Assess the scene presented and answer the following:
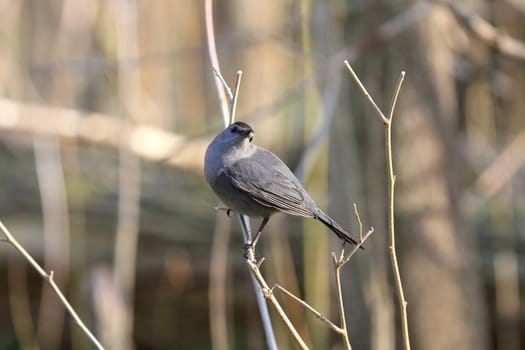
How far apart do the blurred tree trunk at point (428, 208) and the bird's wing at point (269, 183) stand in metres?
1.15

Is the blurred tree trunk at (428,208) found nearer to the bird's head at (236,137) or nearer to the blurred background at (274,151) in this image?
the blurred background at (274,151)

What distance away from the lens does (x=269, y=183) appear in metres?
1.82

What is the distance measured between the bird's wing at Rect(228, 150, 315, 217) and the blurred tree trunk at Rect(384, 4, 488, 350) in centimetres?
115

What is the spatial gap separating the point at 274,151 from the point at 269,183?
2273 mm

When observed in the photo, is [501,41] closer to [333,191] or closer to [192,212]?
[333,191]

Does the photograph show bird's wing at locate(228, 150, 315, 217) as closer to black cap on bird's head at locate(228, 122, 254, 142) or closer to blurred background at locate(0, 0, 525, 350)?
black cap on bird's head at locate(228, 122, 254, 142)

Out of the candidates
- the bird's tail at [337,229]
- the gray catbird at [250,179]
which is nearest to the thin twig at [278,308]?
the bird's tail at [337,229]

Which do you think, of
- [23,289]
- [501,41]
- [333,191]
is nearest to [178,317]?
[23,289]

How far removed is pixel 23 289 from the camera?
444 cm

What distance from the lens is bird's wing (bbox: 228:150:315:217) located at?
181cm

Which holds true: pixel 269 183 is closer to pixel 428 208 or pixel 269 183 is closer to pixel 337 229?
pixel 337 229

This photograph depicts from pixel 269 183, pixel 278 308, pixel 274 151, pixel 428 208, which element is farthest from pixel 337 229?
pixel 274 151

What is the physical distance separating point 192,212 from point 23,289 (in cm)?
110

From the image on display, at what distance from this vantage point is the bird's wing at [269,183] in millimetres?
1806
